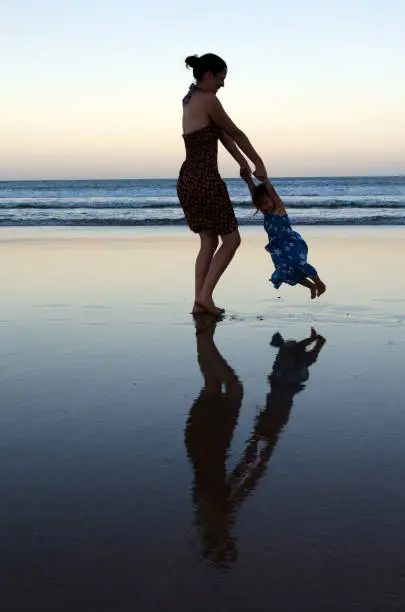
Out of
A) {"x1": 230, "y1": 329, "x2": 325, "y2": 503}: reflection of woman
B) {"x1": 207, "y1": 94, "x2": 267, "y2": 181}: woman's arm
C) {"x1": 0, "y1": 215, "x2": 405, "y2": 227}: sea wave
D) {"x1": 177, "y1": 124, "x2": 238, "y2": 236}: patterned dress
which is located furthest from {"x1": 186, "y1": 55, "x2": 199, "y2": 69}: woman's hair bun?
{"x1": 0, "y1": 215, "x2": 405, "y2": 227}: sea wave

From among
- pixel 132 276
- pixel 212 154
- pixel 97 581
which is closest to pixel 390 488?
pixel 97 581

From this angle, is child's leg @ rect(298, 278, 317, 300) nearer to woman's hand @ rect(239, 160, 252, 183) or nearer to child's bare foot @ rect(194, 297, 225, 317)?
child's bare foot @ rect(194, 297, 225, 317)

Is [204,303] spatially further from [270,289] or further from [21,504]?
[21,504]

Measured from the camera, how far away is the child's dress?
16.2ft

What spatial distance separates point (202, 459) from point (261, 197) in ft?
9.71

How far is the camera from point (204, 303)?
481 centimetres

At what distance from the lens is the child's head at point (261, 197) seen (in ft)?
16.0

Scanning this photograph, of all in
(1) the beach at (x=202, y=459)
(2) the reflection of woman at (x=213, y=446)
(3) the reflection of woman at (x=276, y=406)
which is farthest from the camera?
(3) the reflection of woman at (x=276, y=406)

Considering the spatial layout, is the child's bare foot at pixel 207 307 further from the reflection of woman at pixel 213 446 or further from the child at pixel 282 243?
the reflection of woman at pixel 213 446

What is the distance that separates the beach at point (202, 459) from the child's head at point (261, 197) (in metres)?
0.65

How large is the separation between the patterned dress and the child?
0.64 feet

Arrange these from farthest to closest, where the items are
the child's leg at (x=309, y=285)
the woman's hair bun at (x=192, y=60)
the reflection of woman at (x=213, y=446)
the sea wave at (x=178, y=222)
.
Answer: the sea wave at (x=178, y=222) → the child's leg at (x=309, y=285) → the woman's hair bun at (x=192, y=60) → the reflection of woman at (x=213, y=446)

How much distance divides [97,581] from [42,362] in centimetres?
205

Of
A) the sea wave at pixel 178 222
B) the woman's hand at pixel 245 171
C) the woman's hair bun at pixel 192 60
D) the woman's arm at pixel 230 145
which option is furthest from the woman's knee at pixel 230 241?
the sea wave at pixel 178 222
